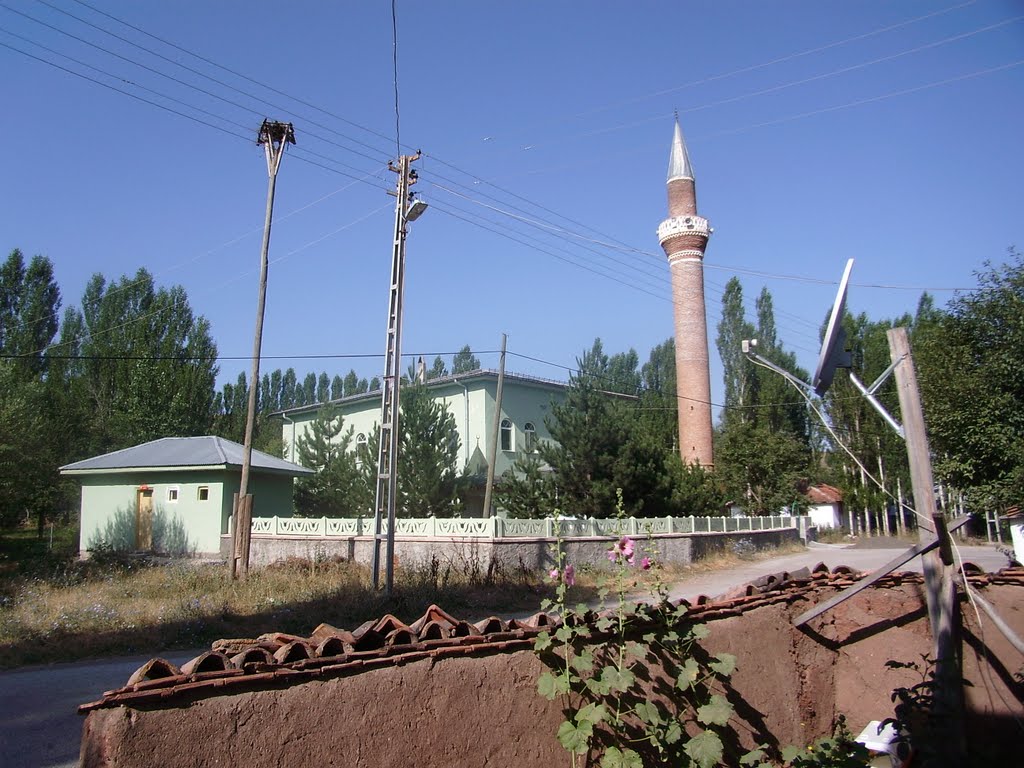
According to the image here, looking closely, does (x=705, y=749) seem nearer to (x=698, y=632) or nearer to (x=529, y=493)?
(x=698, y=632)

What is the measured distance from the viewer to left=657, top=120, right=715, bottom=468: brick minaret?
35594 millimetres

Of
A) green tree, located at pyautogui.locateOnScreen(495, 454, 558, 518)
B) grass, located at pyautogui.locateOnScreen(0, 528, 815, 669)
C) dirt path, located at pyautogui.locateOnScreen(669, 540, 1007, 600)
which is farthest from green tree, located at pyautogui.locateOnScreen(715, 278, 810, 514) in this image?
grass, located at pyautogui.locateOnScreen(0, 528, 815, 669)

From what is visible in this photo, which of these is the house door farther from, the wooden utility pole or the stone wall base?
the wooden utility pole

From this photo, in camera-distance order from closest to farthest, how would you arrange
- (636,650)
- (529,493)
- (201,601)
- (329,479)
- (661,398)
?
(636,650) < (201,601) < (529,493) < (329,479) < (661,398)

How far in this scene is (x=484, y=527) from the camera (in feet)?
58.2

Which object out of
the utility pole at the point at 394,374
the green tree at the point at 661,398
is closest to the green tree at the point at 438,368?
the green tree at the point at 661,398

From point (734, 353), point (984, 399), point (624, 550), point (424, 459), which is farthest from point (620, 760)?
point (734, 353)

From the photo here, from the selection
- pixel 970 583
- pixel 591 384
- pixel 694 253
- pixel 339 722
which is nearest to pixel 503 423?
pixel 591 384

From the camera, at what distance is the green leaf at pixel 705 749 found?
3551mm

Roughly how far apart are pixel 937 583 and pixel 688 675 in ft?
6.87

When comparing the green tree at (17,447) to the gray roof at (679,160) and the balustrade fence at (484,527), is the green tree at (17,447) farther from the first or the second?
the gray roof at (679,160)

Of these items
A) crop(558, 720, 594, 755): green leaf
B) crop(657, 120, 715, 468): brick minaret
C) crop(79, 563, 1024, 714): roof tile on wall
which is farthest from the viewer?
crop(657, 120, 715, 468): brick minaret

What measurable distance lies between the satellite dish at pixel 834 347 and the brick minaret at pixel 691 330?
99.5 ft

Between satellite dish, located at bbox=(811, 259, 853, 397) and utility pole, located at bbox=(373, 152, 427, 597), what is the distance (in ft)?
28.1
